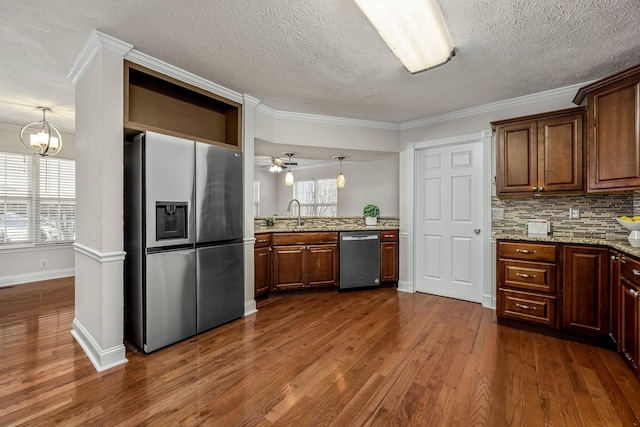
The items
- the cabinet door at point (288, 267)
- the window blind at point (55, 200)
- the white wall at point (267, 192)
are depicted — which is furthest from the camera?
the white wall at point (267, 192)

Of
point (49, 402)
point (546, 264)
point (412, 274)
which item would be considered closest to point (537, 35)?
point (546, 264)

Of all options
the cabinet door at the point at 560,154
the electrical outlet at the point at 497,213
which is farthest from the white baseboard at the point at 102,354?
the cabinet door at the point at 560,154

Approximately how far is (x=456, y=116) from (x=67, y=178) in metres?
6.18

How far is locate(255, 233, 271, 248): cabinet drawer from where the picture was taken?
3632 millimetres

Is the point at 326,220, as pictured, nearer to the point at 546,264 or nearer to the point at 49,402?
the point at 546,264

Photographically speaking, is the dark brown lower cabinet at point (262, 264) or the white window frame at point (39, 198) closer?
the dark brown lower cabinet at point (262, 264)

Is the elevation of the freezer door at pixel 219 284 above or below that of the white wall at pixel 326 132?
below

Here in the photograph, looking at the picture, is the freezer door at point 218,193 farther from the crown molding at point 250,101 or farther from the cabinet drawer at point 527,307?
the cabinet drawer at point 527,307

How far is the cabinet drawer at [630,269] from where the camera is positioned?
1985 millimetres

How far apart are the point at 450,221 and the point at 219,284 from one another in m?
2.95

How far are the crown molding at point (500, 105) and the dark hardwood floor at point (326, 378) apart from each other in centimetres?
242

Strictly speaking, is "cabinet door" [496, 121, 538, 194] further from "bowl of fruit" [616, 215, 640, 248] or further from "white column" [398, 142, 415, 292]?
"white column" [398, 142, 415, 292]

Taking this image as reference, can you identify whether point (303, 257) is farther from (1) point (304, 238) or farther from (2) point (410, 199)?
(2) point (410, 199)

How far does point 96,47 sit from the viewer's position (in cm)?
221
